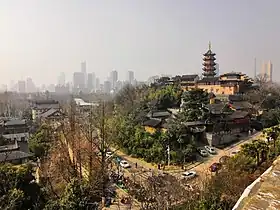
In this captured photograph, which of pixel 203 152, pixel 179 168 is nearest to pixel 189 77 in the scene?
pixel 203 152

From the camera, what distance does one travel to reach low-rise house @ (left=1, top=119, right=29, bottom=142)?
71.1ft

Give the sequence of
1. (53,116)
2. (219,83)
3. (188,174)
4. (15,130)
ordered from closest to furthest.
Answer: (188,174) → (15,130) → (219,83) → (53,116)

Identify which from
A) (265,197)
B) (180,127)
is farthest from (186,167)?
(265,197)

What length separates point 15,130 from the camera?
74.7 ft

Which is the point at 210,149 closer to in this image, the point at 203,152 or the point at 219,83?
the point at 203,152

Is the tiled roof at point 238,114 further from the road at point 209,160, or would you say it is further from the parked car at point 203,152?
the parked car at point 203,152

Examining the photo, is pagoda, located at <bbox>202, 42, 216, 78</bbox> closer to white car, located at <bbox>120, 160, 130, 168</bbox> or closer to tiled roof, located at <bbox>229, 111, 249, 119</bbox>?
tiled roof, located at <bbox>229, 111, 249, 119</bbox>

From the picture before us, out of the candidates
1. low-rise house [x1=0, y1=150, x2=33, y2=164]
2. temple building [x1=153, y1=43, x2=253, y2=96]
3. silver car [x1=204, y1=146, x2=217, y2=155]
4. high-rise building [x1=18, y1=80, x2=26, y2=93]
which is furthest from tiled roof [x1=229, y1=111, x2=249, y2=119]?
high-rise building [x1=18, y1=80, x2=26, y2=93]

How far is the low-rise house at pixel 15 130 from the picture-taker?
71.1 feet

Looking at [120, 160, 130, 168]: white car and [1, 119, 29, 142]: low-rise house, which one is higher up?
[1, 119, 29, 142]: low-rise house

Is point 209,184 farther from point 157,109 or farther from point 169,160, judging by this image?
point 157,109

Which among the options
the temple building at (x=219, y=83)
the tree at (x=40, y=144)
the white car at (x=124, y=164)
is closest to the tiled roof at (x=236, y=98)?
the temple building at (x=219, y=83)

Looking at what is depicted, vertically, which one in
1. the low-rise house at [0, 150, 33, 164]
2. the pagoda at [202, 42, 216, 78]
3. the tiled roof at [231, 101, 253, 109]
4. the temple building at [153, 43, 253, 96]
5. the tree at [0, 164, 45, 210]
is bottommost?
the low-rise house at [0, 150, 33, 164]

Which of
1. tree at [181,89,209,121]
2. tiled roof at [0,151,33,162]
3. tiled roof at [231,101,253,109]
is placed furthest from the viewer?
tiled roof at [231,101,253,109]
